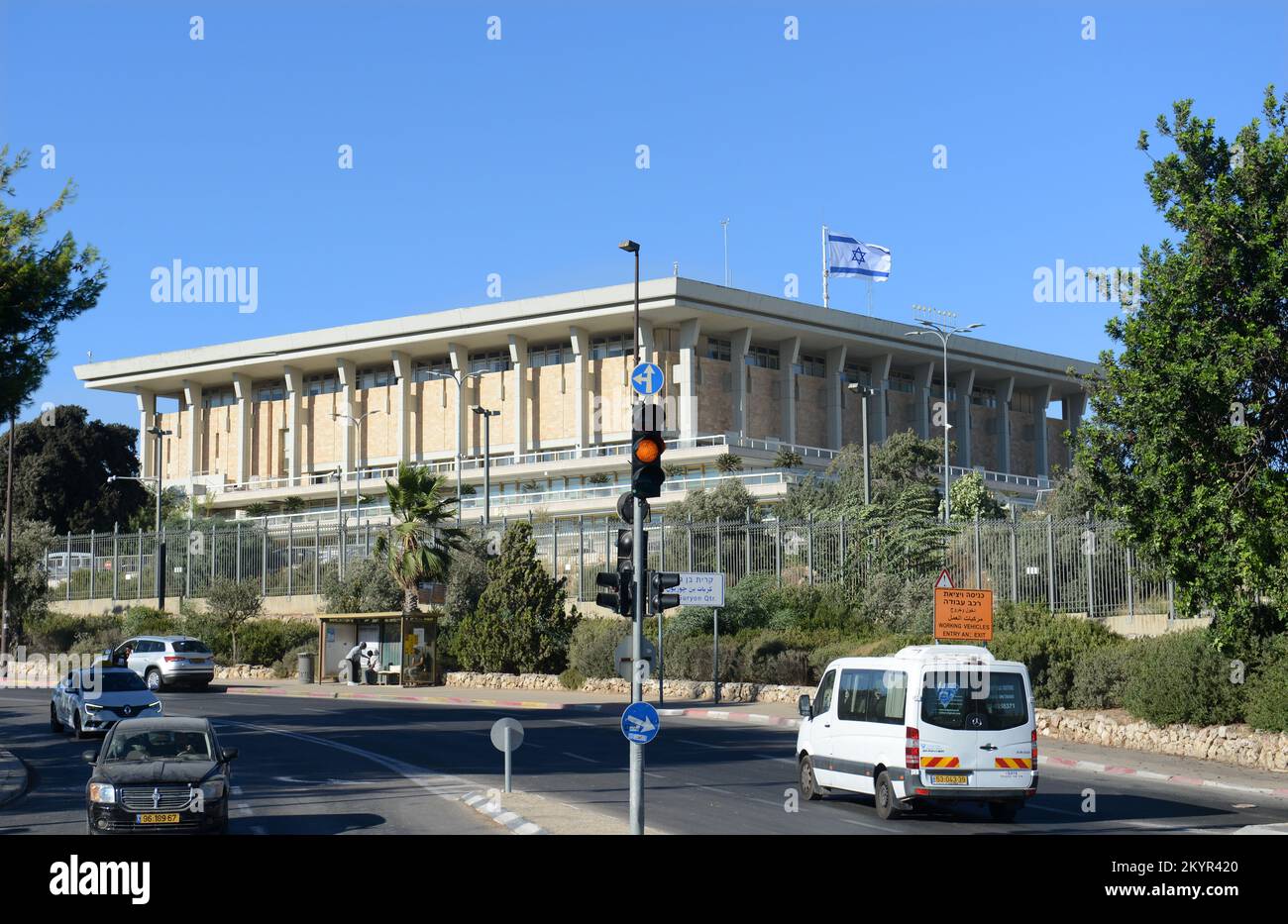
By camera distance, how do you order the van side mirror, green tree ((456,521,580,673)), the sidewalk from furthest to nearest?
1. green tree ((456,521,580,673))
2. the sidewalk
3. the van side mirror

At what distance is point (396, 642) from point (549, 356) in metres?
56.0

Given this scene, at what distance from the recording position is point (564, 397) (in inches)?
3880

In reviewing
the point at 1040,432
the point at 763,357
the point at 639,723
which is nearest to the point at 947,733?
the point at 639,723

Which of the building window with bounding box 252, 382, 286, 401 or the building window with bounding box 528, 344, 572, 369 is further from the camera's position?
the building window with bounding box 252, 382, 286, 401

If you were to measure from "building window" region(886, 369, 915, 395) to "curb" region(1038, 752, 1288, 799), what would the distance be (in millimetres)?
81647

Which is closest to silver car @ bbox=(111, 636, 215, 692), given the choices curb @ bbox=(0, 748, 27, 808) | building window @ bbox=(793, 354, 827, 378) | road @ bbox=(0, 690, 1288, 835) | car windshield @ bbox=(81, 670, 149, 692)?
road @ bbox=(0, 690, 1288, 835)

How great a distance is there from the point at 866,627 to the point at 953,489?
3614 cm

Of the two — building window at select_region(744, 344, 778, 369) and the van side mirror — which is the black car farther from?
building window at select_region(744, 344, 778, 369)

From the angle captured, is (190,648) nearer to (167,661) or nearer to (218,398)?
(167,661)

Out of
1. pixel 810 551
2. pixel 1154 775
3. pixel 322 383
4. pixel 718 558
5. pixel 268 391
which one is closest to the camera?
pixel 1154 775

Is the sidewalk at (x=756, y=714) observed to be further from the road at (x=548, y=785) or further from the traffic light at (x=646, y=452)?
the traffic light at (x=646, y=452)

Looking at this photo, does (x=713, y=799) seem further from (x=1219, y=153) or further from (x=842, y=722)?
(x=1219, y=153)

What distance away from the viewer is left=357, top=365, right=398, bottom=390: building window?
10762 cm

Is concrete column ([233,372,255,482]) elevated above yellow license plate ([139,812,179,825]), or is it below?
above
